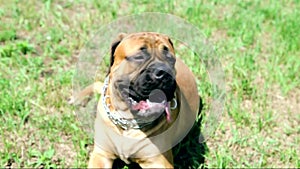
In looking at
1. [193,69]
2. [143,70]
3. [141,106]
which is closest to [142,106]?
[141,106]

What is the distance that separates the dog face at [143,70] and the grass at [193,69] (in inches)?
30.2

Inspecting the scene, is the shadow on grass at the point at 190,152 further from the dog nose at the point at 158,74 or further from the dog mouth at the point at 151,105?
the dog nose at the point at 158,74

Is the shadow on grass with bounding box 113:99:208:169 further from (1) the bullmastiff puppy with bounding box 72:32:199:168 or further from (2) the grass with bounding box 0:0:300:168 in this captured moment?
(1) the bullmastiff puppy with bounding box 72:32:199:168

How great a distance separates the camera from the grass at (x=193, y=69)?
3.85 metres

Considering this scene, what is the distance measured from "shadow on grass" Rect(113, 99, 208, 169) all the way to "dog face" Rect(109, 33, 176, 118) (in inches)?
25.9

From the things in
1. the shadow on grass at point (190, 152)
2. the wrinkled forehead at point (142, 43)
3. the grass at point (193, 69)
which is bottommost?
the shadow on grass at point (190, 152)

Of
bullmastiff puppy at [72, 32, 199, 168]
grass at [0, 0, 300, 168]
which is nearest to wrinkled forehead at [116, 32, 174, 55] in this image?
bullmastiff puppy at [72, 32, 199, 168]

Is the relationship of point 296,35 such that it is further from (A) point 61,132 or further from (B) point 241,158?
(A) point 61,132

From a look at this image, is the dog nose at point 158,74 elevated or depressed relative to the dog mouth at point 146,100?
elevated

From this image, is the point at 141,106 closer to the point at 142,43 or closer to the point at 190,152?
the point at 142,43

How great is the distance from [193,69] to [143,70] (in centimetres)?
166

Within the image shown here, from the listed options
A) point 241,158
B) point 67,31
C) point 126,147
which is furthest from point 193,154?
point 67,31

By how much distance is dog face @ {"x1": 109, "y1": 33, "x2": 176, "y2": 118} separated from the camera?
3008 millimetres

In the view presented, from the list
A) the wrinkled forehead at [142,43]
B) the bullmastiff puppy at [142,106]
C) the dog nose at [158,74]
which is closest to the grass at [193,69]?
the bullmastiff puppy at [142,106]
